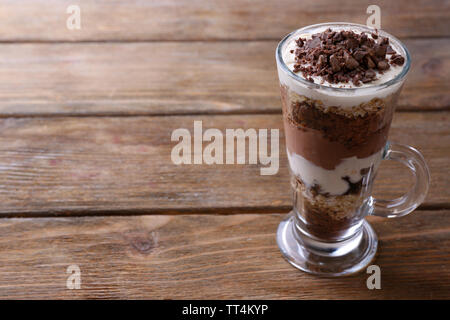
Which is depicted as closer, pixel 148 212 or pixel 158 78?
pixel 148 212

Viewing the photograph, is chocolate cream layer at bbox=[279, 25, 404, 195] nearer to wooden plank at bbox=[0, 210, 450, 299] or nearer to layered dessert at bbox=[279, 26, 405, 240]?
layered dessert at bbox=[279, 26, 405, 240]

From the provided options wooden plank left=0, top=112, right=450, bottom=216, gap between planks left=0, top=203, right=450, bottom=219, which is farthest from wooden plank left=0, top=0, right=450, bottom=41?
gap between planks left=0, top=203, right=450, bottom=219

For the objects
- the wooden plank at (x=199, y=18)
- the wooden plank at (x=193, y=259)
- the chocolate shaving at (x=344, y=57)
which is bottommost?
the wooden plank at (x=193, y=259)

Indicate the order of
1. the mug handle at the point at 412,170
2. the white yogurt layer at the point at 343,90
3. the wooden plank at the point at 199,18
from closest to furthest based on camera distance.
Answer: the white yogurt layer at the point at 343,90
the mug handle at the point at 412,170
the wooden plank at the point at 199,18

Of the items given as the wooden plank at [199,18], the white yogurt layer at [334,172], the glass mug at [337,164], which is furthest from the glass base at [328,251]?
the wooden plank at [199,18]

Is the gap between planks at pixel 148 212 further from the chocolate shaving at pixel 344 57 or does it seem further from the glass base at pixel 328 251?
the chocolate shaving at pixel 344 57

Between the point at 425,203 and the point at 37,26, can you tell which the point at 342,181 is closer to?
the point at 425,203

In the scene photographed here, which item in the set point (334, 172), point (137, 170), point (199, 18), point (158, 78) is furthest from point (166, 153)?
point (199, 18)

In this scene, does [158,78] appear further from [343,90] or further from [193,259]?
[343,90]
